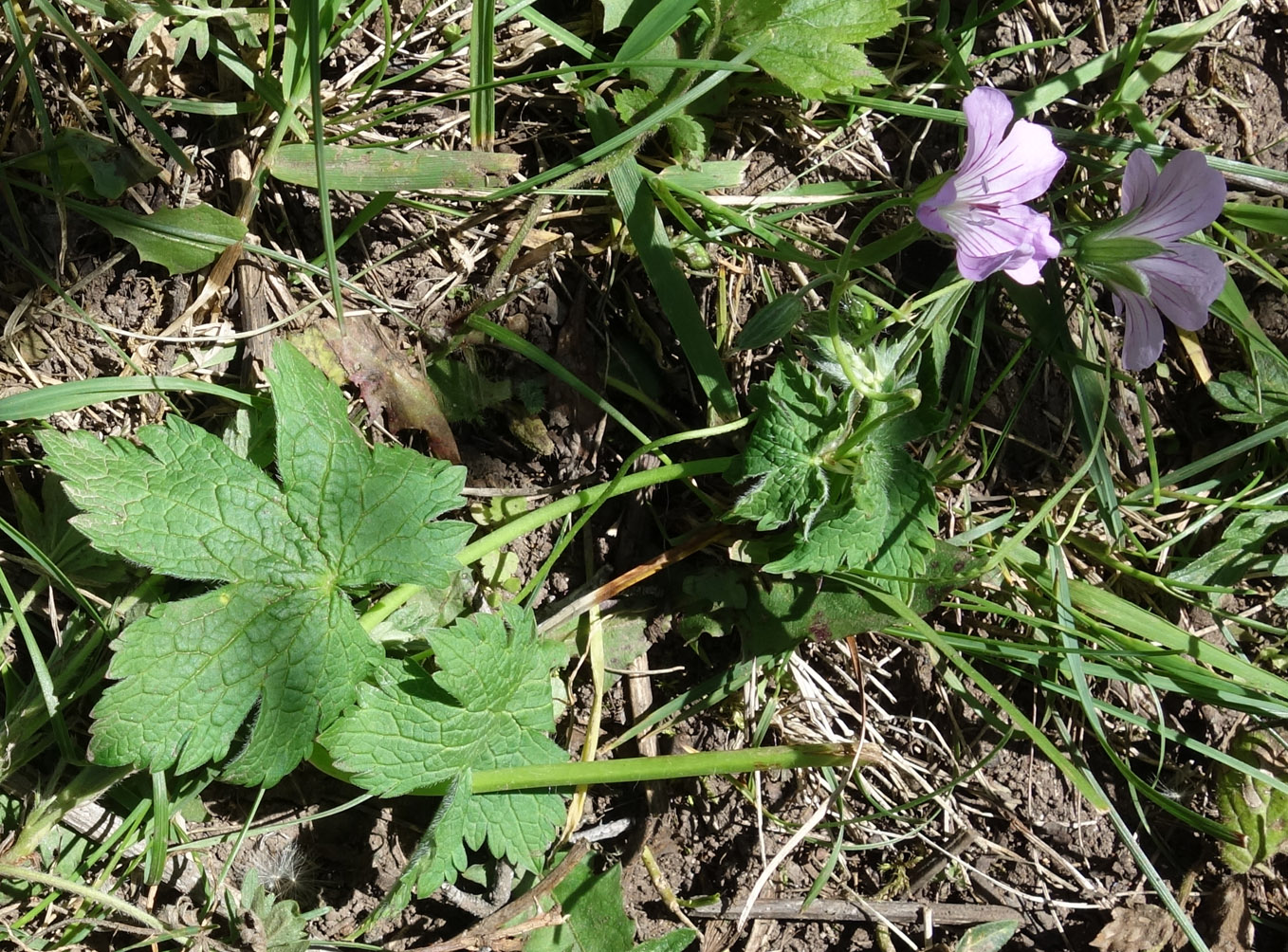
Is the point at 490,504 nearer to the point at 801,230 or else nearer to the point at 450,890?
the point at 450,890

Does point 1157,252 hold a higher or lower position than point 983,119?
lower

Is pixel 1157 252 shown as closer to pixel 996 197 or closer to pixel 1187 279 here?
pixel 1187 279

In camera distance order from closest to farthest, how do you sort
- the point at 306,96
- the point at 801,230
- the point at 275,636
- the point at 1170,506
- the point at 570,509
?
1. the point at 275,636
2. the point at 306,96
3. the point at 570,509
4. the point at 801,230
5. the point at 1170,506

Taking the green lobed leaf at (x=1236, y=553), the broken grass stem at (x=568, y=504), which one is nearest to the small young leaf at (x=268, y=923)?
the broken grass stem at (x=568, y=504)

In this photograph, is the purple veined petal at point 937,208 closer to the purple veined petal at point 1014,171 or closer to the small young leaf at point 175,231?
the purple veined petal at point 1014,171

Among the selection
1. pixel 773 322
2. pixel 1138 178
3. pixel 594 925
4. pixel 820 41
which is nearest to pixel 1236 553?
pixel 1138 178

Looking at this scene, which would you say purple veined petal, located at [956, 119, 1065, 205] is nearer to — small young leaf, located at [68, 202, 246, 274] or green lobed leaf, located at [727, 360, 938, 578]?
green lobed leaf, located at [727, 360, 938, 578]

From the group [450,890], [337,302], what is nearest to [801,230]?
[337,302]
